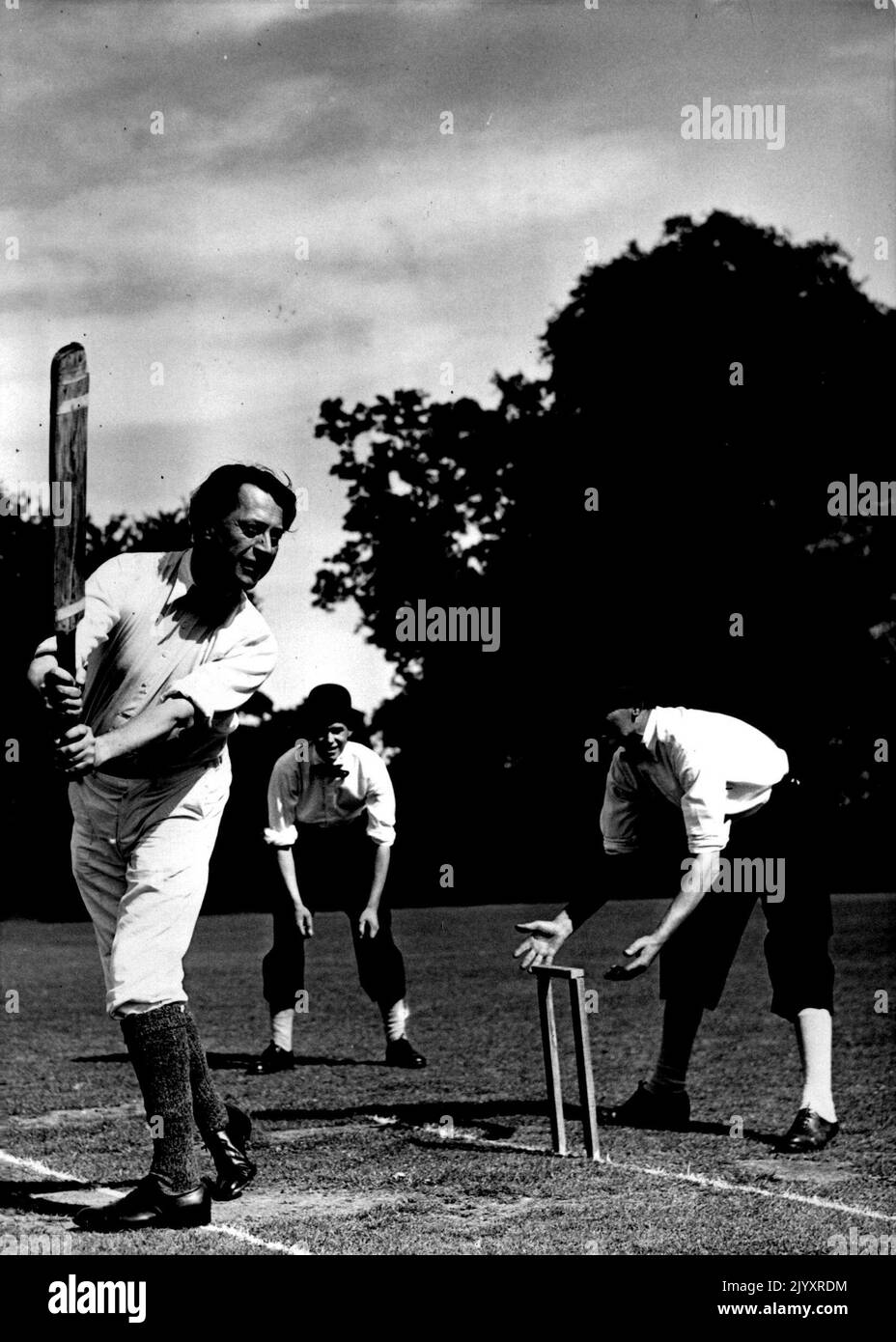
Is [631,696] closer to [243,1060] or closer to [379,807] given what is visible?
[379,807]

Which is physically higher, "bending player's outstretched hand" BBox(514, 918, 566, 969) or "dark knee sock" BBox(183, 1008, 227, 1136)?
"bending player's outstretched hand" BBox(514, 918, 566, 969)

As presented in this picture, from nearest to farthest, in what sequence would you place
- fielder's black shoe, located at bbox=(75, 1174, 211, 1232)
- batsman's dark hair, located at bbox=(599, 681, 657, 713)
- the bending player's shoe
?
fielder's black shoe, located at bbox=(75, 1174, 211, 1232)
the bending player's shoe
batsman's dark hair, located at bbox=(599, 681, 657, 713)

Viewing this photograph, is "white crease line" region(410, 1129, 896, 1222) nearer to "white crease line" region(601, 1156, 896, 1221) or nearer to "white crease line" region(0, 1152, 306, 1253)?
"white crease line" region(601, 1156, 896, 1221)

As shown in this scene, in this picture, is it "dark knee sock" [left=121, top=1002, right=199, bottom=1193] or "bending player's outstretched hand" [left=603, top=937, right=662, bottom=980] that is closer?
"dark knee sock" [left=121, top=1002, right=199, bottom=1193]

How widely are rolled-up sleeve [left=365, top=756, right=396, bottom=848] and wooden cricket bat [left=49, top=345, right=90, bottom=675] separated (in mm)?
3960

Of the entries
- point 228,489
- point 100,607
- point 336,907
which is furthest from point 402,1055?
point 228,489

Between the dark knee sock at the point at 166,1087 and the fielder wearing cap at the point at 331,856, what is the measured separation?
3256 millimetres

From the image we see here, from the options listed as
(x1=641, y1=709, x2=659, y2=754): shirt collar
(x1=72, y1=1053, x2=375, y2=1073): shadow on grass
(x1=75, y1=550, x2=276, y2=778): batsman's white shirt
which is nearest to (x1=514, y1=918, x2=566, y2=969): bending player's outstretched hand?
(x1=641, y1=709, x2=659, y2=754): shirt collar

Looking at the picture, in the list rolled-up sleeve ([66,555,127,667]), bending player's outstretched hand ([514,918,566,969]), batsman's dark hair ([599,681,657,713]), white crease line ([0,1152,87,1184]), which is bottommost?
white crease line ([0,1152,87,1184])

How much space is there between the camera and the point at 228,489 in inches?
196

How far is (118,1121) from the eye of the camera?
668 cm

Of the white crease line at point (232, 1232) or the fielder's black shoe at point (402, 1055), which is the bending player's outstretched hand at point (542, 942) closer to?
the white crease line at point (232, 1232)

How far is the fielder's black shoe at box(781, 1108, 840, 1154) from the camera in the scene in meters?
6.05
